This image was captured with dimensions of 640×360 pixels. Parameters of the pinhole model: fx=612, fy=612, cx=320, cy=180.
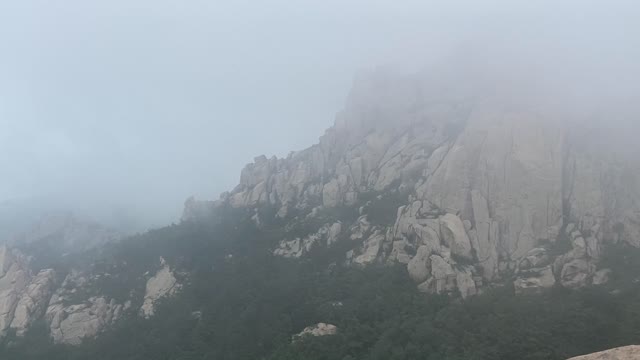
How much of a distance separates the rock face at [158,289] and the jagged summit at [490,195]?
19.3m

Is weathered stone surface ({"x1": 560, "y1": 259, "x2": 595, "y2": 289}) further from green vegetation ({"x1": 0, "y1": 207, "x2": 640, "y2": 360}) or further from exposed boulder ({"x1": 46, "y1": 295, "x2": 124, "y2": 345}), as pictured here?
exposed boulder ({"x1": 46, "y1": 295, "x2": 124, "y2": 345})

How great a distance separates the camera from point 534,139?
93.9 m

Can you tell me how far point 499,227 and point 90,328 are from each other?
67389 millimetres

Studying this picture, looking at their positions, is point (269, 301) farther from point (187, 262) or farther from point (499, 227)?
point (499, 227)

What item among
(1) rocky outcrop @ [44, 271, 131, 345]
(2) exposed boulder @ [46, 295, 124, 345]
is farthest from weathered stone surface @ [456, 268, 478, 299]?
(2) exposed boulder @ [46, 295, 124, 345]

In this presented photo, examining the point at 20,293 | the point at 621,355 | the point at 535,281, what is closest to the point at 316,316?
the point at 535,281

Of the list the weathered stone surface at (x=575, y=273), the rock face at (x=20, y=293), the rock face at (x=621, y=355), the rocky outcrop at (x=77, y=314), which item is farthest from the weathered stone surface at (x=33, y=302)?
the rock face at (x=621, y=355)

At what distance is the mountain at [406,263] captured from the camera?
76.5 metres

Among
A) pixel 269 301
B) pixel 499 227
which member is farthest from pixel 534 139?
pixel 269 301

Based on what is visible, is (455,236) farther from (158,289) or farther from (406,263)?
(158,289)

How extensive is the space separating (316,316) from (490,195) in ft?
103

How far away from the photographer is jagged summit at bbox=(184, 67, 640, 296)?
276 ft

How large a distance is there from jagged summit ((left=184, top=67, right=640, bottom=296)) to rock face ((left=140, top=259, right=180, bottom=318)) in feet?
63.4

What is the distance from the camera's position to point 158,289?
4205 inches
